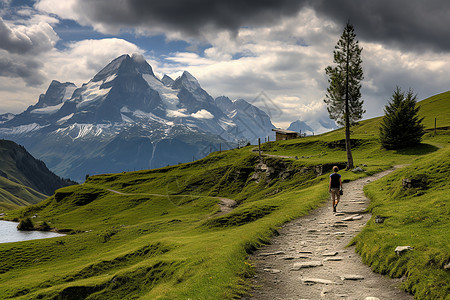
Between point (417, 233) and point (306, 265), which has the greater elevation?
Result: point (417, 233)

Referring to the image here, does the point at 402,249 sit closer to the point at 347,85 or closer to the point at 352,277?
the point at 352,277

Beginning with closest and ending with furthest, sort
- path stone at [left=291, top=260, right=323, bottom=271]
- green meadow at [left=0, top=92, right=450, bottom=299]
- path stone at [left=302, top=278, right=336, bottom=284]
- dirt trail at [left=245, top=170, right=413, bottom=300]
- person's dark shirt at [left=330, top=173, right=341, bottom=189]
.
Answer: dirt trail at [left=245, top=170, right=413, bottom=300]
path stone at [left=302, top=278, right=336, bottom=284]
green meadow at [left=0, top=92, right=450, bottom=299]
path stone at [left=291, top=260, right=323, bottom=271]
person's dark shirt at [left=330, top=173, right=341, bottom=189]

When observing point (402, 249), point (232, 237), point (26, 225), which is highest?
point (402, 249)

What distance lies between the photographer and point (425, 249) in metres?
13.5

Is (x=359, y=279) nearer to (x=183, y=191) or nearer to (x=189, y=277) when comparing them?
(x=189, y=277)

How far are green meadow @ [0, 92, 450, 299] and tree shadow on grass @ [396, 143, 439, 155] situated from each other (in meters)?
0.37

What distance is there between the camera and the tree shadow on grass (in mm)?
63144

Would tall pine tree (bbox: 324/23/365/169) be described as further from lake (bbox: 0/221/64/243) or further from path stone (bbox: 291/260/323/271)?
lake (bbox: 0/221/64/243)

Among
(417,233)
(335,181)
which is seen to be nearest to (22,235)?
(335,181)

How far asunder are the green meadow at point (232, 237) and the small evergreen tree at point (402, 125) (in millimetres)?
3206

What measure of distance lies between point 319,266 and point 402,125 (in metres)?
65.5

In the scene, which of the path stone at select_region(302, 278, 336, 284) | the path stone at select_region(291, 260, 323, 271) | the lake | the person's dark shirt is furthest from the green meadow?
the lake

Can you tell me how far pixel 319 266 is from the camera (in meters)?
16.2

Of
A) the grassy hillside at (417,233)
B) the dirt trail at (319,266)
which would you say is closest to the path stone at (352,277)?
the dirt trail at (319,266)
